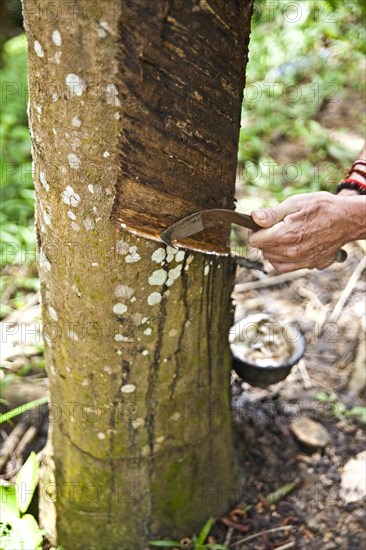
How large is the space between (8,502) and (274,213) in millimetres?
1546

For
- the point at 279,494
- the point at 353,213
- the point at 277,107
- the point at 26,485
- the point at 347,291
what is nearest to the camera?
the point at 353,213

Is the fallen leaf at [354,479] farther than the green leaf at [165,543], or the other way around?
the fallen leaf at [354,479]

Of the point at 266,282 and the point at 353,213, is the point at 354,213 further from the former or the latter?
the point at 266,282

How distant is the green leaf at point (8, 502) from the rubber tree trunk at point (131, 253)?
18cm

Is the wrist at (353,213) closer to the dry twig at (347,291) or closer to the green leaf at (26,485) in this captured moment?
the green leaf at (26,485)

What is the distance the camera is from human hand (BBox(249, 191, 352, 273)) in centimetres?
160

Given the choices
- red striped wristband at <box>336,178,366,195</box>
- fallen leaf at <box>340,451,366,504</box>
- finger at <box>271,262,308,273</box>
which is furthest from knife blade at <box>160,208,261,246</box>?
fallen leaf at <box>340,451,366,504</box>

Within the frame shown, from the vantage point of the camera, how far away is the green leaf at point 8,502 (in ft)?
6.42

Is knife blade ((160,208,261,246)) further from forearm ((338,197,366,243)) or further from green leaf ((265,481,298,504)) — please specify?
green leaf ((265,481,298,504))

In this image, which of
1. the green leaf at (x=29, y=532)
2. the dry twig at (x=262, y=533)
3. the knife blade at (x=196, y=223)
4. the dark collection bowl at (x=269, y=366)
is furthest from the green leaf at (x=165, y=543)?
the knife blade at (x=196, y=223)

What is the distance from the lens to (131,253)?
4.64 ft

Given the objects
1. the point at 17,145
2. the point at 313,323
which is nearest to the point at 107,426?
the point at 313,323

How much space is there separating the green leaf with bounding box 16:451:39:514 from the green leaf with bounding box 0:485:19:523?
0.02 m

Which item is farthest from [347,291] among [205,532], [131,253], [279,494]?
[131,253]
